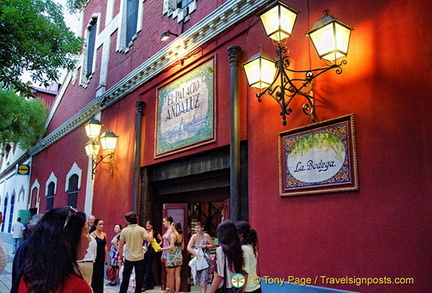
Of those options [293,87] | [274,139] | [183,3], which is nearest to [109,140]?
[183,3]

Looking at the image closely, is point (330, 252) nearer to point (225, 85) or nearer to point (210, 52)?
point (225, 85)

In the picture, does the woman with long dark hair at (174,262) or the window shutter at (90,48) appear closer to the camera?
the woman with long dark hair at (174,262)

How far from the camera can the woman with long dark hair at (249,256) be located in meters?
3.55

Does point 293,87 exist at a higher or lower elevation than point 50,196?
higher

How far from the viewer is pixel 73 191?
13.5 m

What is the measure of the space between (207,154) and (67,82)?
10575mm

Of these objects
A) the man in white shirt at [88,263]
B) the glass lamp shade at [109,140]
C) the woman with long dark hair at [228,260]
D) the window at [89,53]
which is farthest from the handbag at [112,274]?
the window at [89,53]

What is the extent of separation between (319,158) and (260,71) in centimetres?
145

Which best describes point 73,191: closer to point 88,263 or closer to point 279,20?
point 88,263

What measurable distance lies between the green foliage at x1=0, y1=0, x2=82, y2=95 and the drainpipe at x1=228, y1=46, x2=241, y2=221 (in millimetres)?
5209

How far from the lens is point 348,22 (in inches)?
199

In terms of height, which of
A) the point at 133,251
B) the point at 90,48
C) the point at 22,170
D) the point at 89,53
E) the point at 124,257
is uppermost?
the point at 90,48

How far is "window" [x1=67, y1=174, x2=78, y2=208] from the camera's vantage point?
13195 mm

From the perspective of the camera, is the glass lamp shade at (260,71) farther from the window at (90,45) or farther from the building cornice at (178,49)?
the window at (90,45)
